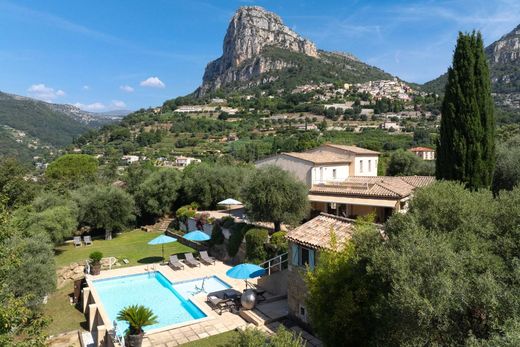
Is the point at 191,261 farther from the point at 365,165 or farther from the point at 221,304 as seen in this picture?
the point at 365,165

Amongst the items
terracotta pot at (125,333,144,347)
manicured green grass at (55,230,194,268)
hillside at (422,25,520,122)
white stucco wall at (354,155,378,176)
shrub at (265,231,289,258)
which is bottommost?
manicured green grass at (55,230,194,268)

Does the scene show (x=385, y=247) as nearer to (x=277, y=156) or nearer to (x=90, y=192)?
(x=277, y=156)

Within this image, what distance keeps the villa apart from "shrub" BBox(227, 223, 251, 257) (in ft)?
18.5

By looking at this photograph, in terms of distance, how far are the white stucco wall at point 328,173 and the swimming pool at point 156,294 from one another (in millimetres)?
12652

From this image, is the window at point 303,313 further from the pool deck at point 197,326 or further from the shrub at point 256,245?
the shrub at point 256,245

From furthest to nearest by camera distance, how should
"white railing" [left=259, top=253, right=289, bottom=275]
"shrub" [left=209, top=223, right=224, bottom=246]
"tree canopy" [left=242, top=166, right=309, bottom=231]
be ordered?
1. "shrub" [left=209, top=223, right=224, bottom=246]
2. "tree canopy" [left=242, top=166, right=309, bottom=231]
3. "white railing" [left=259, top=253, right=289, bottom=275]

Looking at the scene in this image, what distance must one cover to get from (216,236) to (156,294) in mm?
7055

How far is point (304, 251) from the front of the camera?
49.7ft

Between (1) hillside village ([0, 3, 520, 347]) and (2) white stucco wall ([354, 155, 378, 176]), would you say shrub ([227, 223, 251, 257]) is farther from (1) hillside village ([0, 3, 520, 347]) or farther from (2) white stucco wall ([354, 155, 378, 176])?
(2) white stucco wall ([354, 155, 378, 176])

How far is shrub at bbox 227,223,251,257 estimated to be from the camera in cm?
2420

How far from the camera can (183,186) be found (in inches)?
1508

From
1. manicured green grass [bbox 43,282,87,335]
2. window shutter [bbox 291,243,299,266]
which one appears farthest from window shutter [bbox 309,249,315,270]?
manicured green grass [bbox 43,282,87,335]

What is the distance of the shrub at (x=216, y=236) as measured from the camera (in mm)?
26581

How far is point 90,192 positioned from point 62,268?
1279cm
